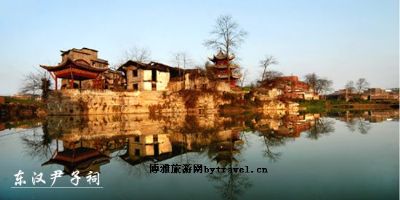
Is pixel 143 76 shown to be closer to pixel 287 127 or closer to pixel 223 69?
pixel 223 69

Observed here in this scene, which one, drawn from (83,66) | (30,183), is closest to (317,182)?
(30,183)

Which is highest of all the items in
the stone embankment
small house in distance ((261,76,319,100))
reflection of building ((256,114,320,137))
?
small house in distance ((261,76,319,100))

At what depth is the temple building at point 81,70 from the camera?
111 feet

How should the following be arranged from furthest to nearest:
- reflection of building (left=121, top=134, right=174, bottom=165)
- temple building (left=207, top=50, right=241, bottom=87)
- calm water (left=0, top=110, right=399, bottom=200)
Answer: temple building (left=207, top=50, right=241, bottom=87) → reflection of building (left=121, top=134, right=174, bottom=165) → calm water (left=0, top=110, right=399, bottom=200)

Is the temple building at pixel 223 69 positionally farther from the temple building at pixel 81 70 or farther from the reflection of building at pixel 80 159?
the reflection of building at pixel 80 159

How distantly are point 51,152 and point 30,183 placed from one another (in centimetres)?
439

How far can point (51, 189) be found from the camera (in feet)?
20.1

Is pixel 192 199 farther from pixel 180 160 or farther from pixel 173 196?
pixel 180 160

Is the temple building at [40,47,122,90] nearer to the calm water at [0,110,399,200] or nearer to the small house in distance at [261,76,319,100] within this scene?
the calm water at [0,110,399,200]

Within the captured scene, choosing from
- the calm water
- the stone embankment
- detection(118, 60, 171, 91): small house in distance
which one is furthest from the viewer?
detection(118, 60, 171, 91): small house in distance

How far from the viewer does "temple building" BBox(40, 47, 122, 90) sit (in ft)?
111

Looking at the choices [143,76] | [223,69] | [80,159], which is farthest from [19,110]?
[80,159]

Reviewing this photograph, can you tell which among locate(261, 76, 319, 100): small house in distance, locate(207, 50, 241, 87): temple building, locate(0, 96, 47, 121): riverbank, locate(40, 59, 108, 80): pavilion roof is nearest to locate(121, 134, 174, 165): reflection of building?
locate(40, 59, 108, 80): pavilion roof

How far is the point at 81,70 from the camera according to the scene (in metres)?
34.8
